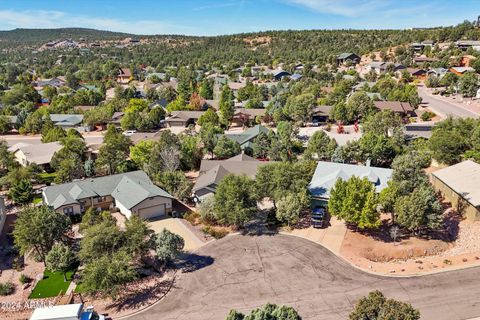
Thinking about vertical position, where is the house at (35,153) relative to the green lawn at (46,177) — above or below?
above

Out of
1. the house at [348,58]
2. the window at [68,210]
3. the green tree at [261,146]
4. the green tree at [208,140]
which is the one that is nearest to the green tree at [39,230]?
the window at [68,210]

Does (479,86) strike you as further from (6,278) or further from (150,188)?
(6,278)

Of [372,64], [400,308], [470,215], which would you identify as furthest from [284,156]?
[372,64]

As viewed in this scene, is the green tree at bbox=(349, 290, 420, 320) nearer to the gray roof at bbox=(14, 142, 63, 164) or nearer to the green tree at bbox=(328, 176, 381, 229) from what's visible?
the green tree at bbox=(328, 176, 381, 229)

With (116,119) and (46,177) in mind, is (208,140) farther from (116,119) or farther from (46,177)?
(116,119)

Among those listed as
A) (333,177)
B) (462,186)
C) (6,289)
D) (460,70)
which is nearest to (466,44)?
(460,70)

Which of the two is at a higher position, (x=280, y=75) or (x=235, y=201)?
(x=280, y=75)

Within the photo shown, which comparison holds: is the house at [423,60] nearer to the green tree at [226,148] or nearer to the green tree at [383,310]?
the green tree at [226,148]

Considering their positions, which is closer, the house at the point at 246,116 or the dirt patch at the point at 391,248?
the dirt patch at the point at 391,248
